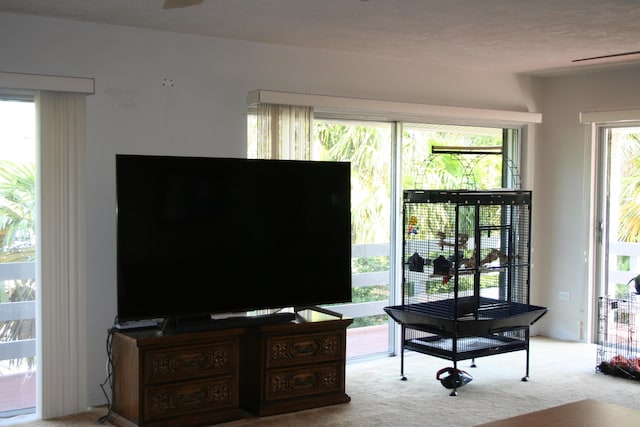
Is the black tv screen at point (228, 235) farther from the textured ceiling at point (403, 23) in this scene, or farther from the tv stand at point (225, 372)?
the textured ceiling at point (403, 23)

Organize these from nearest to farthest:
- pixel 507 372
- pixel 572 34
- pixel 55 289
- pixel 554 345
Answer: pixel 55 289, pixel 572 34, pixel 507 372, pixel 554 345

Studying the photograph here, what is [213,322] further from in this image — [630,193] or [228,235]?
[630,193]

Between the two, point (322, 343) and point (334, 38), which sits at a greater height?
point (334, 38)

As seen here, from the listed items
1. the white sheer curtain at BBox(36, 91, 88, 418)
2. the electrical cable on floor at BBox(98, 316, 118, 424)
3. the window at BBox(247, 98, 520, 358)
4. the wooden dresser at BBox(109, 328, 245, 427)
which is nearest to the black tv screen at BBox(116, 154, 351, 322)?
the wooden dresser at BBox(109, 328, 245, 427)

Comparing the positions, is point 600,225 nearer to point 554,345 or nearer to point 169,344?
point 554,345

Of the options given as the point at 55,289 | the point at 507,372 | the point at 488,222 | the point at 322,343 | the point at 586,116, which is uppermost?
the point at 586,116

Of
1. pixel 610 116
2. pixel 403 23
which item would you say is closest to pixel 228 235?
pixel 403 23

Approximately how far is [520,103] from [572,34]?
1990 millimetres

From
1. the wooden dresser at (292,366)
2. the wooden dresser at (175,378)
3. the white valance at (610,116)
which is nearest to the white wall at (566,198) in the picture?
the white valance at (610,116)

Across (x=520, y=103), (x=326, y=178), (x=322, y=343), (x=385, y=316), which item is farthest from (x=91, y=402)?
(x=520, y=103)

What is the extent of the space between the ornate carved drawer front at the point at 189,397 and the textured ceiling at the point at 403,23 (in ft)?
7.31

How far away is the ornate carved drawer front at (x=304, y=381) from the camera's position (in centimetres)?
457

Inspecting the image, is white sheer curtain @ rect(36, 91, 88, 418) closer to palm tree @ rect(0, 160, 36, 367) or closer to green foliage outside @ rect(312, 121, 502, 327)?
palm tree @ rect(0, 160, 36, 367)

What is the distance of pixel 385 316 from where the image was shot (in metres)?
6.14
